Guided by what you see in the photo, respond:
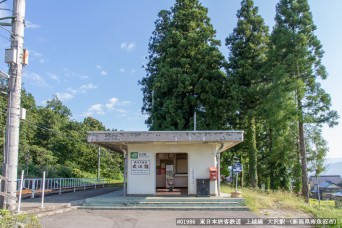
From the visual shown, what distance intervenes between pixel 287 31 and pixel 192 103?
836 centimetres

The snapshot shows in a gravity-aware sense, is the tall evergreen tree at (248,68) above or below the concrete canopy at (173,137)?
above

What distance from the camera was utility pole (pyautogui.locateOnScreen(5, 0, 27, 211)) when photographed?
864cm

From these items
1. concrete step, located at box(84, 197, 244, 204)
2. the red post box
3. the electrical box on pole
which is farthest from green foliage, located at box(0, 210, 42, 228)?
the red post box

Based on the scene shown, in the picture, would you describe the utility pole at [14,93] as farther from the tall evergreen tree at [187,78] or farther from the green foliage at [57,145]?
the green foliage at [57,145]

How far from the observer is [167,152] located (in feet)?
48.1

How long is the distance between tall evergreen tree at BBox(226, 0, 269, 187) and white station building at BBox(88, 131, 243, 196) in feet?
31.2

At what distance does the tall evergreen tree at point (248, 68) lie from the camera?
23.7m

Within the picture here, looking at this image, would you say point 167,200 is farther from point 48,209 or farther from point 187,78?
point 187,78

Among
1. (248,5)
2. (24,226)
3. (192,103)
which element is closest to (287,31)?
(248,5)

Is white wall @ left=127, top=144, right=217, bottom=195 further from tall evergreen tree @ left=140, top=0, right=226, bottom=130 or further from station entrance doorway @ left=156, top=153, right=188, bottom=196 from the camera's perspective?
tall evergreen tree @ left=140, top=0, right=226, bottom=130

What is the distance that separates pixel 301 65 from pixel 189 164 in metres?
11.4

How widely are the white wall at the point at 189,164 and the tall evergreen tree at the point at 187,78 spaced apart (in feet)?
29.6

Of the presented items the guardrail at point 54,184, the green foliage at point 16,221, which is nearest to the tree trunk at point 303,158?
the guardrail at point 54,184

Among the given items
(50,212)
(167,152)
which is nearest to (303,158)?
(167,152)
